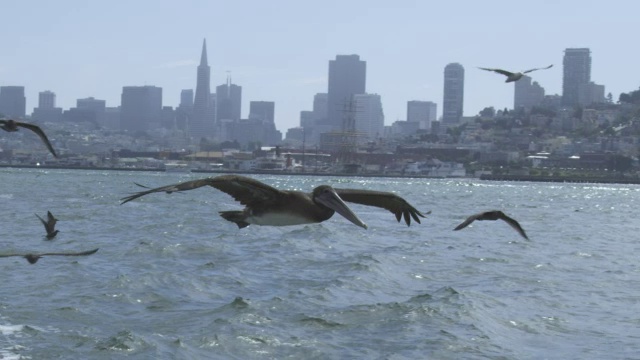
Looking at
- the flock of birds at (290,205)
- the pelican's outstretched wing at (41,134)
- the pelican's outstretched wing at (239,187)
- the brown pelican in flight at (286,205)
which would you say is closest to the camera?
the pelican's outstretched wing at (239,187)

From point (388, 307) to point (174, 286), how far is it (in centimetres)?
472

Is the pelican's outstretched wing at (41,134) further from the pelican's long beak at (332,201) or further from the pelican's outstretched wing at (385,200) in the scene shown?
the pelican's outstretched wing at (385,200)

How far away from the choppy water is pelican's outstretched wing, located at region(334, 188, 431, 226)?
5.02 meters

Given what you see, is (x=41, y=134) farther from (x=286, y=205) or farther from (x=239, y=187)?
(x=286, y=205)

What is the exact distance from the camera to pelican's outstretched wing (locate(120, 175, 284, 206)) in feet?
33.7

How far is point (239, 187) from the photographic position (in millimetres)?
11516

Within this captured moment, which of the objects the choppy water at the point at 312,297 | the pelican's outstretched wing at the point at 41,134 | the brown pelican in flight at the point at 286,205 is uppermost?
the pelican's outstretched wing at the point at 41,134

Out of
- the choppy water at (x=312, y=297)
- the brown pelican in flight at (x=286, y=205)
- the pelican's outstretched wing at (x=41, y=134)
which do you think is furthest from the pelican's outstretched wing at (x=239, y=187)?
the choppy water at (x=312, y=297)

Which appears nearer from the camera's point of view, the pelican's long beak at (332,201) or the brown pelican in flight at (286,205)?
the pelican's long beak at (332,201)

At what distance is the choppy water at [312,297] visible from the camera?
18.0m

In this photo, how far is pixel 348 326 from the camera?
64.3 feet

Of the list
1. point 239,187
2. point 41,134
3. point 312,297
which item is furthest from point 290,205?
point 312,297

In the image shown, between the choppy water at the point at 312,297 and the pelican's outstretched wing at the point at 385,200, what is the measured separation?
16.5 ft

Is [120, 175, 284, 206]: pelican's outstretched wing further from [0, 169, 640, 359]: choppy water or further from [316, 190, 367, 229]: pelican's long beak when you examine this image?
[0, 169, 640, 359]: choppy water
